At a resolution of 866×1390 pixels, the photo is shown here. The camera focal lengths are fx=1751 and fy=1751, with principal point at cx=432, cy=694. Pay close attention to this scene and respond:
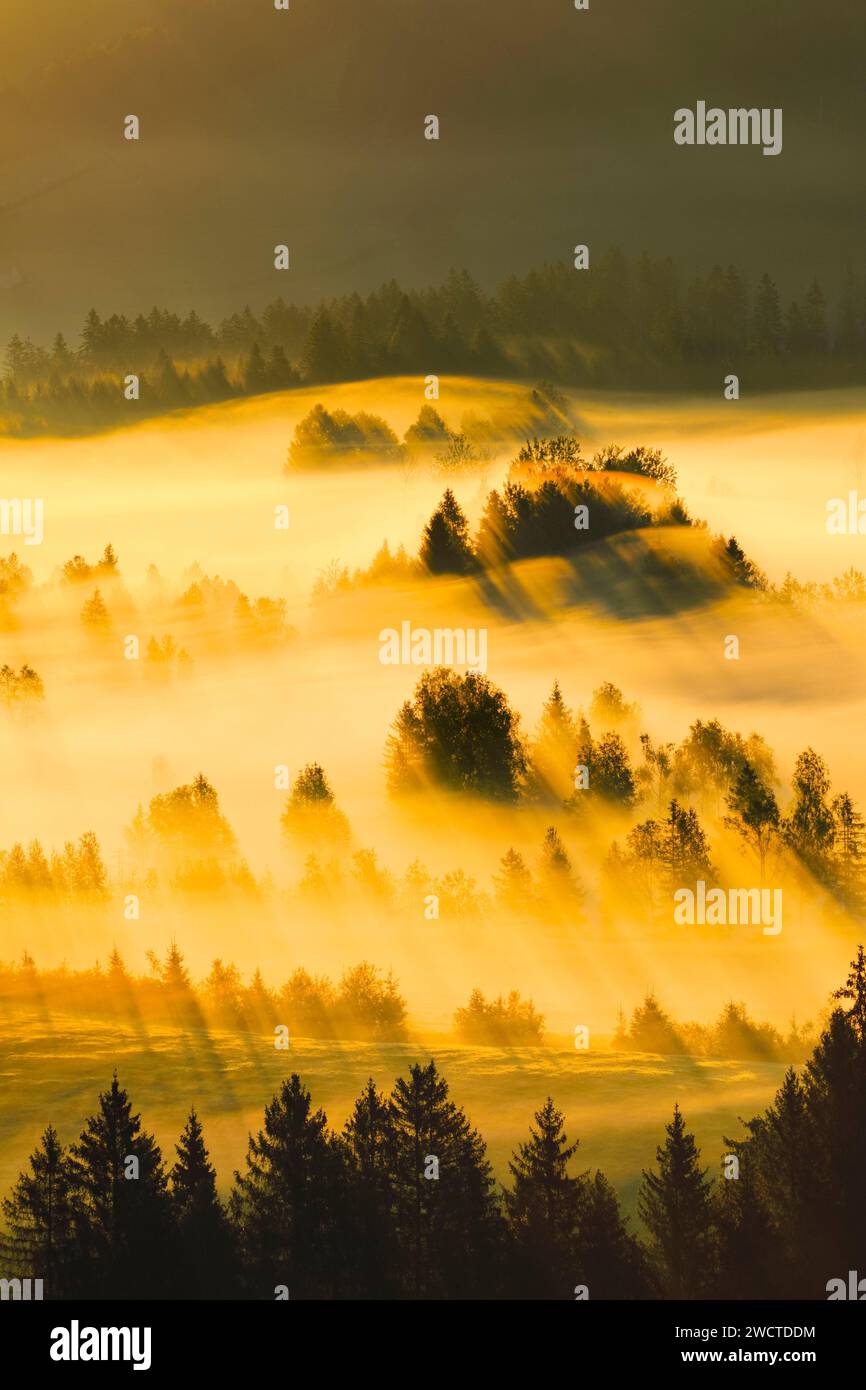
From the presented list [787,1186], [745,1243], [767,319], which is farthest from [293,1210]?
[767,319]

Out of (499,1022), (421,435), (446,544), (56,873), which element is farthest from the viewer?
(421,435)

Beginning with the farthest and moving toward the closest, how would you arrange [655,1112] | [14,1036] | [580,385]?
[580,385] → [14,1036] → [655,1112]

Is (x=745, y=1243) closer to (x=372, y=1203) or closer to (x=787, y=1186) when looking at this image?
(x=787, y=1186)

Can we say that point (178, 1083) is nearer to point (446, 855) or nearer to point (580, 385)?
point (446, 855)

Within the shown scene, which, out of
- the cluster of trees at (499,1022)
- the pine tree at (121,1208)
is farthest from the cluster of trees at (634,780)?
the pine tree at (121,1208)

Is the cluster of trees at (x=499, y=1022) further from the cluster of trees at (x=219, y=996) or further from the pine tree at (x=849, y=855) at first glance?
the pine tree at (x=849, y=855)

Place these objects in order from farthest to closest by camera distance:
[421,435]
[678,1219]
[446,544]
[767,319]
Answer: [767,319], [421,435], [446,544], [678,1219]

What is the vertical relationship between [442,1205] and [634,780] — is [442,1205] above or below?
below
